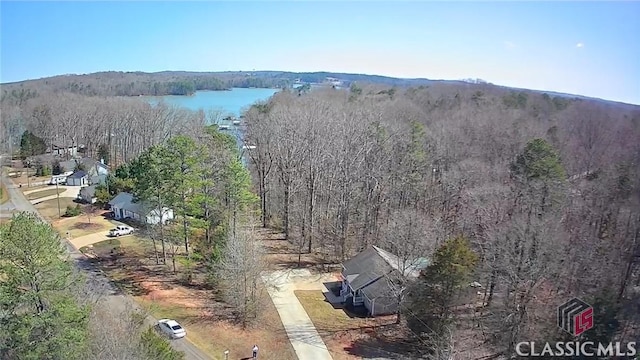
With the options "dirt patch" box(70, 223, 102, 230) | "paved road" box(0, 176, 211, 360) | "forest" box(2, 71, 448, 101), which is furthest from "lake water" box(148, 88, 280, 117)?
"paved road" box(0, 176, 211, 360)

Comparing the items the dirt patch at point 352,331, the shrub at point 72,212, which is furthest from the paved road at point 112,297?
the shrub at point 72,212

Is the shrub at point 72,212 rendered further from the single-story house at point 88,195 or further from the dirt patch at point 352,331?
the dirt patch at point 352,331

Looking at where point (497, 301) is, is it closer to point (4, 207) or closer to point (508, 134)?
point (508, 134)

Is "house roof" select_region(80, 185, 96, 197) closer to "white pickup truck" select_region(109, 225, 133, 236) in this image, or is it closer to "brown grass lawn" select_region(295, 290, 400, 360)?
"white pickup truck" select_region(109, 225, 133, 236)

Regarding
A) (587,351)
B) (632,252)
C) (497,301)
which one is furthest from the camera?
(632,252)

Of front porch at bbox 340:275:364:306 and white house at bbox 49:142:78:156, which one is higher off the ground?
white house at bbox 49:142:78:156

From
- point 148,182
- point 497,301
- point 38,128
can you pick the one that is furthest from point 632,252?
point 38,128
